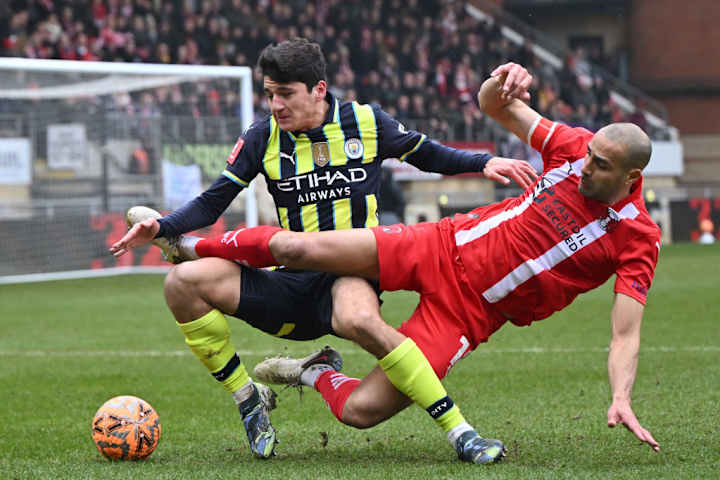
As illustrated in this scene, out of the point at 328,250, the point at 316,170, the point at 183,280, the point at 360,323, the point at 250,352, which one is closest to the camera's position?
the point at 360,323

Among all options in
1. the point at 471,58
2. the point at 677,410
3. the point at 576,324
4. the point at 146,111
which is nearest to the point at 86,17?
the point at 146,111

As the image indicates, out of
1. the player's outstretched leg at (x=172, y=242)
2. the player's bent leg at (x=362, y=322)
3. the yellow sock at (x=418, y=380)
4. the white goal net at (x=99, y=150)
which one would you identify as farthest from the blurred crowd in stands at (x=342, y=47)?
the yellow sock at (x=418, y=380)

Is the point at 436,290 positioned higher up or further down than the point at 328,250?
further down

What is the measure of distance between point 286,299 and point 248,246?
0.32m

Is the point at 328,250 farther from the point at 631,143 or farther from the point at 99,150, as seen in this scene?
the point at 99,150

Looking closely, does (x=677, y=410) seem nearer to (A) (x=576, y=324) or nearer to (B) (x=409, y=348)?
(B) (x=409, y=348)

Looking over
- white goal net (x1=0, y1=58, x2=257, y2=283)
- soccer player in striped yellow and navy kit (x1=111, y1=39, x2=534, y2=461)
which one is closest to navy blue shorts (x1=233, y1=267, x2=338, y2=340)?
soccer player in striped yellow and navy kit (x1=111, y1=39, x2=534, y2=461)

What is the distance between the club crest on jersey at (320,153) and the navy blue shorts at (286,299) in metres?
0.51

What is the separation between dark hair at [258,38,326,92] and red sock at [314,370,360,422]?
1.35m

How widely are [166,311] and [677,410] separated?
300 inches

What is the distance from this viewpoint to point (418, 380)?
4.45 metres

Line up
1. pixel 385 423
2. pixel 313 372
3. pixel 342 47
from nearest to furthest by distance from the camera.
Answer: pixel 313 372, pixel 385 423, pixel 342 47

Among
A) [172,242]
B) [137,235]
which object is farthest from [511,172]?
[137,235]

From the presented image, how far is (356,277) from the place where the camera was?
15.4 ft
